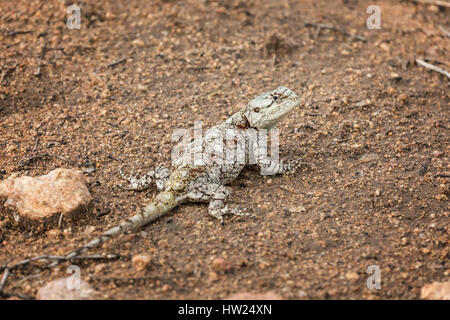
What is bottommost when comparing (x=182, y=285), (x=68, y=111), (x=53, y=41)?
(x=182, y=285)

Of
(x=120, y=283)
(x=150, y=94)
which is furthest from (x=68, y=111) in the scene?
(x=120, y=283)

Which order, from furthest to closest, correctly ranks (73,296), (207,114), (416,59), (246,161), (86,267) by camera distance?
(416,59), (207,114), (246,161), (86,267), (73,296)

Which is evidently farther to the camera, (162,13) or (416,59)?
(162,13)

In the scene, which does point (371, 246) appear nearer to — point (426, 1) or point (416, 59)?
point (416, 59)

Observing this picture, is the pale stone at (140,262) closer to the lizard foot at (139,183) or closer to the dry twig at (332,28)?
the lizard foot at (139,183)

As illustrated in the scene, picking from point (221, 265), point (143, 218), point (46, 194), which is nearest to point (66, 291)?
point (143, 218)

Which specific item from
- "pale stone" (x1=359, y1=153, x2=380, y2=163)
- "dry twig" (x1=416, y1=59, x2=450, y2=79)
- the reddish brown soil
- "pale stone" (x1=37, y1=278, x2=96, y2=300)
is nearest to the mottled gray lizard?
the reddish brown soil

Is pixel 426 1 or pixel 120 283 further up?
pixel 426 1
